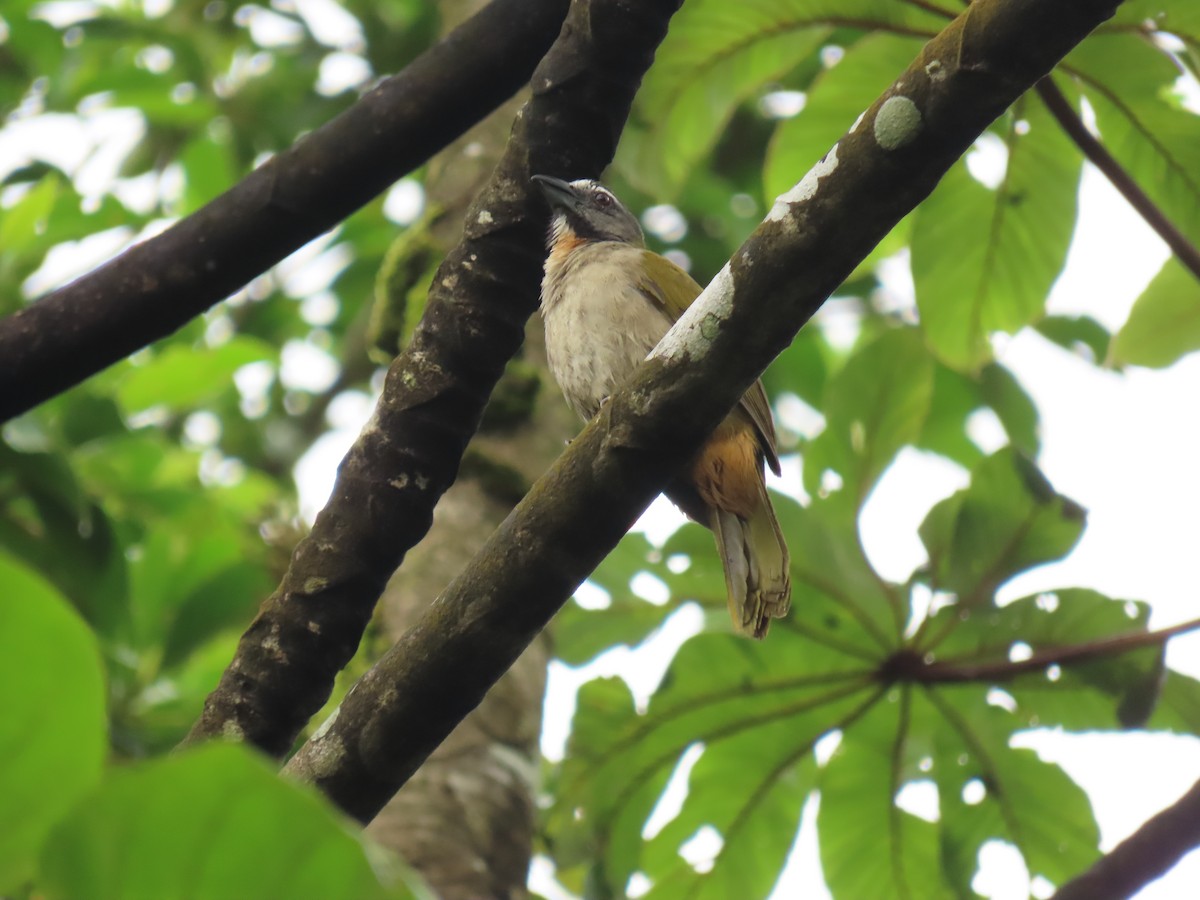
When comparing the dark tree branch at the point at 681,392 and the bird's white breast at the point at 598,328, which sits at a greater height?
the bird's white breast at the point at 598,328

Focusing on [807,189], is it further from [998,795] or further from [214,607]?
[214,607]

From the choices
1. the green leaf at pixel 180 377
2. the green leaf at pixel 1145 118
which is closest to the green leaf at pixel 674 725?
the green leaf at pixel 1145 118

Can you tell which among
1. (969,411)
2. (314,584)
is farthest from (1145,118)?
(969,411)

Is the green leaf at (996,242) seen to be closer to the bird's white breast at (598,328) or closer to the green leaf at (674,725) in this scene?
the bird's white breast at (598,328)

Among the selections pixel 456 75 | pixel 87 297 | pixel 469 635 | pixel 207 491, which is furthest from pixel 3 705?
pixel 207 491

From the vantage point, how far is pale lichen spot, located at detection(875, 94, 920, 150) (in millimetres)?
1758

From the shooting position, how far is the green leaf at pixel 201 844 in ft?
2.94

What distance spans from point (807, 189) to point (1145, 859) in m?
1.12

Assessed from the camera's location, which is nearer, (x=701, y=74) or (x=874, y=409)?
(x=701, y=74)

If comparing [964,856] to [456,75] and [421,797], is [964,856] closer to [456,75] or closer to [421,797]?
[421,797]

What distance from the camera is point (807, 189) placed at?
1846mm

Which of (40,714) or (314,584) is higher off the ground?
(314,584)

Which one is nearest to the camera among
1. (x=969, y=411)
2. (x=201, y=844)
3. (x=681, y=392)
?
(x=201, y=844)

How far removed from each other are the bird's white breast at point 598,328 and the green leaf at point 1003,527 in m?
1.04
